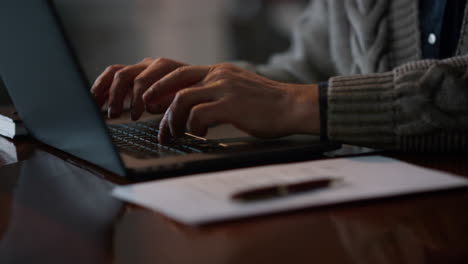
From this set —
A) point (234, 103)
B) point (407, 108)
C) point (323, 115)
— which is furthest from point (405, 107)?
point (234, 103)

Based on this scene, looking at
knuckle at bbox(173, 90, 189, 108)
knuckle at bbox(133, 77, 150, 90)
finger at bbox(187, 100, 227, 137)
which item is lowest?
finger at bbox(187, 100, 227, 137)

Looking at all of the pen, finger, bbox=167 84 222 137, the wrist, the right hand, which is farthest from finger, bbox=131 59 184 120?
the pen

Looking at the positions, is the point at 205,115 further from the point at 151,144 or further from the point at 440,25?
the point at 440,25

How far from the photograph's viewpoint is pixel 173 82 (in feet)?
2.41

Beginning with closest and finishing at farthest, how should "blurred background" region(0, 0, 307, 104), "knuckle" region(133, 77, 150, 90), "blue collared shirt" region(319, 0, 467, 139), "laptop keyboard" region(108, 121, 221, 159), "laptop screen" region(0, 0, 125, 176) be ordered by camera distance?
"laptop screen" region(0, 0, 125, 176) < "laptop keyboard" region(108, 121, 221, 159) < "knuckle" region(133, 77, 150, 90) < "blue collared shirt" region(319, 0, 467, 139) < "blurred background" region(0, 0, 307, 104)

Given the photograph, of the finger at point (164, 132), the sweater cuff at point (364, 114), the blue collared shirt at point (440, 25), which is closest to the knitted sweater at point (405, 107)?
the sweater cuff at point (364, 114)

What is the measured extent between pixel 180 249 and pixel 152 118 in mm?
625

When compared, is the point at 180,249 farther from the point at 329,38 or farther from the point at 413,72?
the point at 329,38

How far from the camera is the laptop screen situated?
53 centimetres

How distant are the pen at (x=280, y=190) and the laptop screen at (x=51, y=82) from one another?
174mm

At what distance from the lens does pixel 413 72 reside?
69 centimetres

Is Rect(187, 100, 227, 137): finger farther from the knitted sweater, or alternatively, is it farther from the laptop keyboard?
the knitted sweater

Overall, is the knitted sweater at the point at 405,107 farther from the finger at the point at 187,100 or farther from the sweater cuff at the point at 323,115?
the finger at the point at 187,100

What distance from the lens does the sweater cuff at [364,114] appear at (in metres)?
0.69
